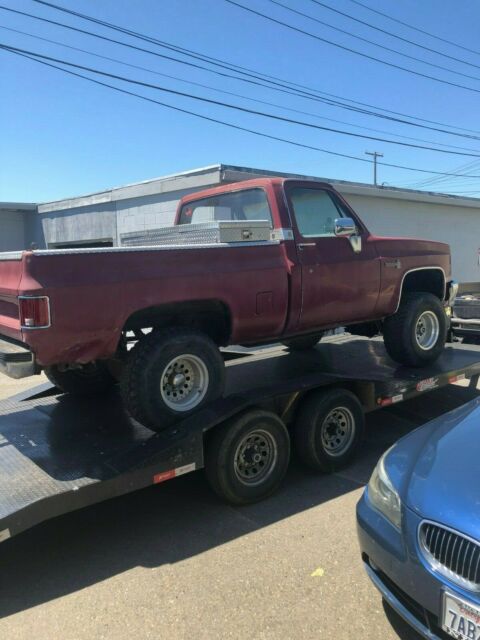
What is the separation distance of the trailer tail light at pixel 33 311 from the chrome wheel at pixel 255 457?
172 cm

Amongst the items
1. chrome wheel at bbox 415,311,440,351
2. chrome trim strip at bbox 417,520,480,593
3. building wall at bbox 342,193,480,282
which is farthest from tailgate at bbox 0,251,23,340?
building wall at bbox 342,193,480,282

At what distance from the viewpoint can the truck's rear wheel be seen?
13.0ft

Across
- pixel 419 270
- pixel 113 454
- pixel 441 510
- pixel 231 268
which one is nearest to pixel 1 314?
pixel 113 454

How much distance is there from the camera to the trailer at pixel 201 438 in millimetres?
3496

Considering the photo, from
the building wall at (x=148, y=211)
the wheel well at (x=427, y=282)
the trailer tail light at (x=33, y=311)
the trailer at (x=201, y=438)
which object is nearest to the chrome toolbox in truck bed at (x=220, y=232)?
the trailer at (x=201, y=438)

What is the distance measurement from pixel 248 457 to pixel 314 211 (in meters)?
2.42

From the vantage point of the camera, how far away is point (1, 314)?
406cm

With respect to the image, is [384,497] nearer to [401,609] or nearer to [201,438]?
[401,609]

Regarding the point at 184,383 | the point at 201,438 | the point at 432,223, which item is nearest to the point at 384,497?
the point at 201,438

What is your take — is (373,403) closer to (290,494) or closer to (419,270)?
(290,494)

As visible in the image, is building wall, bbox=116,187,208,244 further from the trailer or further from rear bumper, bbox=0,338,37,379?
rear bumper, bbox=0,338,37,379

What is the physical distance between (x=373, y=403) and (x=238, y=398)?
160cm

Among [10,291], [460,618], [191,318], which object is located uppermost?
[10,291]

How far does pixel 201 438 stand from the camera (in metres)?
3.90
